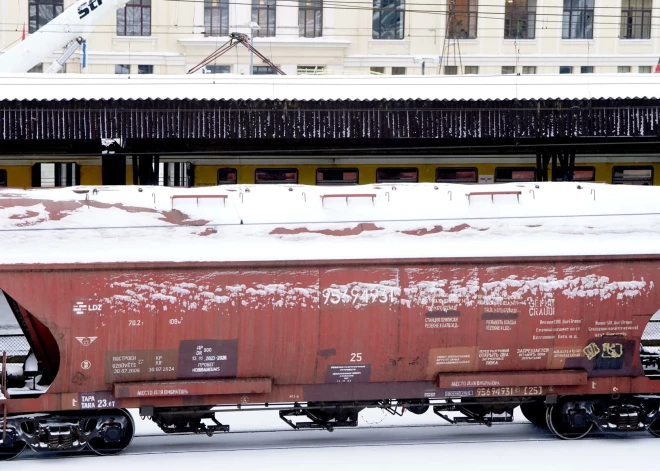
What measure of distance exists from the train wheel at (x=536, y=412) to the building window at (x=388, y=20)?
37.3m

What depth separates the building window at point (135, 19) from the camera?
49.8 m

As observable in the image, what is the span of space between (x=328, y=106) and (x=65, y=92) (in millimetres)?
6151

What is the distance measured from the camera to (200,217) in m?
13.6

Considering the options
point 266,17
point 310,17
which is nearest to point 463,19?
point 310,17

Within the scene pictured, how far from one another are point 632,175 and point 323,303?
18.2m

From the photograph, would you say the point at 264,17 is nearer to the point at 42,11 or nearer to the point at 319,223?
the point at 42,11

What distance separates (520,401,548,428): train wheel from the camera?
15072 mm

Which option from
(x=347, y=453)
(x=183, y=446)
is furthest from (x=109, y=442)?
(x=347, y=453)

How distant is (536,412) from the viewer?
15.4m

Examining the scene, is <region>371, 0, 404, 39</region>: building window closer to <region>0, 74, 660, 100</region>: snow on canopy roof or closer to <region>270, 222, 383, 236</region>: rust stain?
<region>0, 74, 660, 100</region>: snow on canopy roof

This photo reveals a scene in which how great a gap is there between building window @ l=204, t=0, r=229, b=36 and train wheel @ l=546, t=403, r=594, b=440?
38.1 metres

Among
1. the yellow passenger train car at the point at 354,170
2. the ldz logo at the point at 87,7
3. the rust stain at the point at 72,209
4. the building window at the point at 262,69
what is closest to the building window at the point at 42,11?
the building window at the point at 262,69

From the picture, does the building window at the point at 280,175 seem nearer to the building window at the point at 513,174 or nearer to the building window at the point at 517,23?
the building window at the point at 513,174

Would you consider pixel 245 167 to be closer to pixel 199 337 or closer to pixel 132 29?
pixel 199 337
